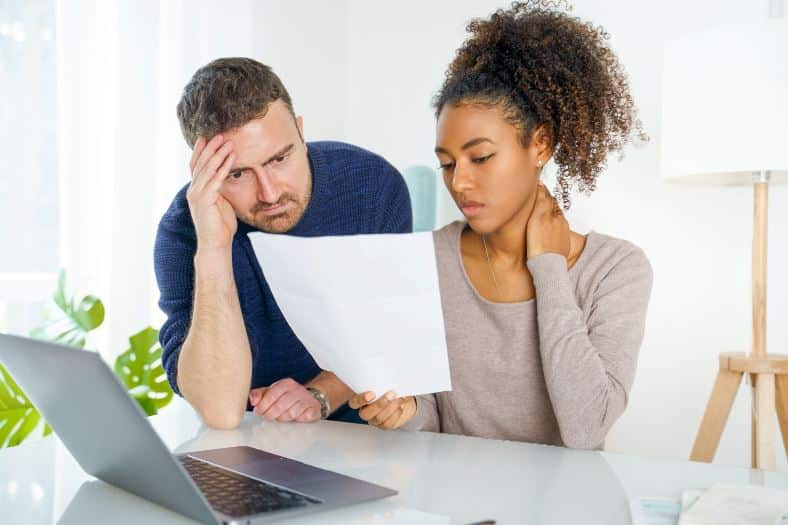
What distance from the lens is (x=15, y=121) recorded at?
2.13 m

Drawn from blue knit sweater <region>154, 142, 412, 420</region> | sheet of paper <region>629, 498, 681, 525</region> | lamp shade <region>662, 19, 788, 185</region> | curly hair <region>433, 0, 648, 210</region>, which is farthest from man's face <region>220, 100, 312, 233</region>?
lamp shade <region>662, 19, 788, 185</region>

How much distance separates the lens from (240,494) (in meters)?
0.78

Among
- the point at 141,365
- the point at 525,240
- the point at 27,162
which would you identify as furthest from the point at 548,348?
the point at 27,162

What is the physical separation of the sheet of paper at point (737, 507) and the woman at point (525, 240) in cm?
41

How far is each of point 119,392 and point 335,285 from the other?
1.11ft

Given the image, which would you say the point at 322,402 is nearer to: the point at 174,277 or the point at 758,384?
the point at 174,277

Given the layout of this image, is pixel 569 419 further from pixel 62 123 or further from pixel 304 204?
pixel 62 123

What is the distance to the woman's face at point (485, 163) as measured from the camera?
130cm

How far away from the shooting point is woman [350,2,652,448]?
127cm

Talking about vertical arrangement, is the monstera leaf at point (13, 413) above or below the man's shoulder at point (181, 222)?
below

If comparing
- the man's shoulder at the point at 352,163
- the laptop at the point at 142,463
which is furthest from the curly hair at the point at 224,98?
the laptop at the point at 142,463

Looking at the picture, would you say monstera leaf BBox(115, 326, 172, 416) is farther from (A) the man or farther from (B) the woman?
(B) the woman

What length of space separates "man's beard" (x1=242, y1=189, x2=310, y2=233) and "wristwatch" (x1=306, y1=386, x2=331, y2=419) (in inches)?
13.9

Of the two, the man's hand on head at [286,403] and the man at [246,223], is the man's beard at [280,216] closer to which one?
the man at [246,223]
